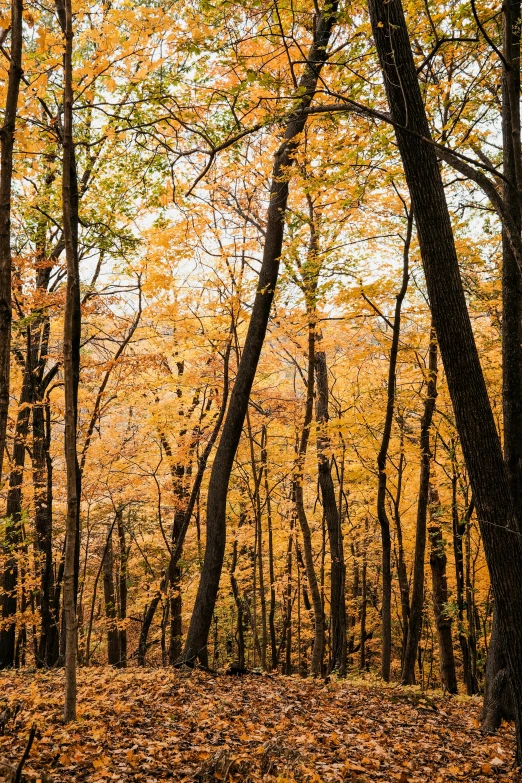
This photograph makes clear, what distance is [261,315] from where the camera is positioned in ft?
28.4

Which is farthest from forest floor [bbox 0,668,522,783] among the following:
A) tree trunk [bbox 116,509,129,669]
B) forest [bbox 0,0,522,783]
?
tree trunk [bbox 116,509,129,669]

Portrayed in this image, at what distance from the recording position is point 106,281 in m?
12.5

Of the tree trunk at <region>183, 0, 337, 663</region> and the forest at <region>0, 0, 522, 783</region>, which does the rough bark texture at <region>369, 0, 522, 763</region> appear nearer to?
the forest at <region>0, 0, 522, 783</region>

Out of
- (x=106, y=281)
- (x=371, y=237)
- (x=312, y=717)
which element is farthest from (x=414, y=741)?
(x=106, y=281)

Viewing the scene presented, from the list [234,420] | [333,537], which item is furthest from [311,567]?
[234,420]

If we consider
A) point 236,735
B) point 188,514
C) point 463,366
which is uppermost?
point 463,366

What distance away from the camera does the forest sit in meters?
4.33

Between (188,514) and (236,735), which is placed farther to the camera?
(188,514)

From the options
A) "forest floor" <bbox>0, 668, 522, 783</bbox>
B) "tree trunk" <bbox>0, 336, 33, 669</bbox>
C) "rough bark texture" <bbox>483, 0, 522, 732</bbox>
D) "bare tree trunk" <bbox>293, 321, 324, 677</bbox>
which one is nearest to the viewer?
"forest floor" <bbox>0, 668, 522, 783</bbox>

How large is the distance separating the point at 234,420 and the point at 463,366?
455 cm

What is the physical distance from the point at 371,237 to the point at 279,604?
17.0 meters

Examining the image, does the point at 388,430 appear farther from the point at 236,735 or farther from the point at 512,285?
the point at 236,735

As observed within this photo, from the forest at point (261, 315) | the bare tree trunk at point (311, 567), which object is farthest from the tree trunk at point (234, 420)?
the bare tree trunk at point (311, 567)

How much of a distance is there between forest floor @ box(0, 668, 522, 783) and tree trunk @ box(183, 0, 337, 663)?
0.81 m
